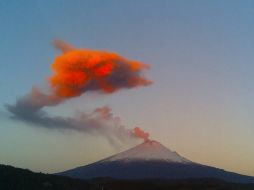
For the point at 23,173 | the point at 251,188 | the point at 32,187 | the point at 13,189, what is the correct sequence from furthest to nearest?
the point at 251,188
the point at 23,173
the point at 32,187
the point at 13,189

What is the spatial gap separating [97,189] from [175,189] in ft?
88.2

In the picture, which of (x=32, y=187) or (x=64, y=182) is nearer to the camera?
(x=32, y=187)

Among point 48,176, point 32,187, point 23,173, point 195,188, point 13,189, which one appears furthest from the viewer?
point 195,188

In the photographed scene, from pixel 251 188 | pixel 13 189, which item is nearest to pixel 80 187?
pixel 13 189

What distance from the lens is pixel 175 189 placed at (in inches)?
4439

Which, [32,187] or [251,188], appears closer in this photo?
[32,187]

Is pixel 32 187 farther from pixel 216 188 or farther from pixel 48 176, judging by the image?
pixel 216 188

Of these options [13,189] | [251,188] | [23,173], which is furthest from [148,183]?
[13,189]

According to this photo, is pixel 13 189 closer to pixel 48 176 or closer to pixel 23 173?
pixel 23 173

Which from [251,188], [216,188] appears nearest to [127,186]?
[216,188]

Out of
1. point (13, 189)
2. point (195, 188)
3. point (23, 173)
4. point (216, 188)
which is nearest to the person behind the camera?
point (13, 189)

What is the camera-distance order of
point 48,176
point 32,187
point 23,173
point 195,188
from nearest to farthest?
point 32,187, point 23,173, point 48,176, point 195,188

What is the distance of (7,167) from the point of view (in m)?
82.6

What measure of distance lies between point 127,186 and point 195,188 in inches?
639
